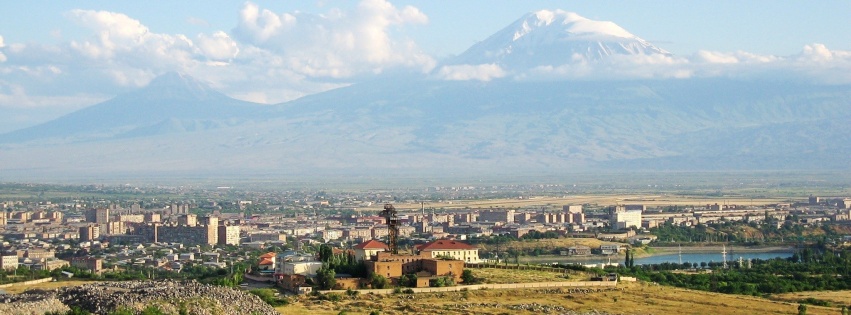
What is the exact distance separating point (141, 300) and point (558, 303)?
50.8ft

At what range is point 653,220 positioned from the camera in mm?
121625

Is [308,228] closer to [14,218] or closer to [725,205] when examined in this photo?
[14,218]

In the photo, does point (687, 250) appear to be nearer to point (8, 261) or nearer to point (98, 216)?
point (8, 261)

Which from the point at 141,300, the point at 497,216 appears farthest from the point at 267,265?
the point at 497,216

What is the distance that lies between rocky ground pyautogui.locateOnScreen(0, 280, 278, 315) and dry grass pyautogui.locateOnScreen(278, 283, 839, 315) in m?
3.11

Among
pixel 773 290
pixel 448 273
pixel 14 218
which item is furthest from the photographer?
pixel 14 218

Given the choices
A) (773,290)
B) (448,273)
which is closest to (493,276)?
(448,273)

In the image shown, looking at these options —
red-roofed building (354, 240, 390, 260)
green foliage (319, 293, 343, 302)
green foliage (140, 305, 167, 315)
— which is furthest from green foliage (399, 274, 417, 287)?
green foliage (140, 305, 167, 315)

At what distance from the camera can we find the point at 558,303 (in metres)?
49.3

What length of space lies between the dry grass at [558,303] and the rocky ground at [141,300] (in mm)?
3110

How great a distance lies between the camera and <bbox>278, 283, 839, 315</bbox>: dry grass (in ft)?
152

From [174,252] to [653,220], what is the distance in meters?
43.7

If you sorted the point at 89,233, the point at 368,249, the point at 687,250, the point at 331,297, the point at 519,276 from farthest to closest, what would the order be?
the point at 89,233 → the point at 687,250 → the point at 368,249 → the point at 519,276 → the point at 331,297

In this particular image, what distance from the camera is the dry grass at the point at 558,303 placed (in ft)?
152
